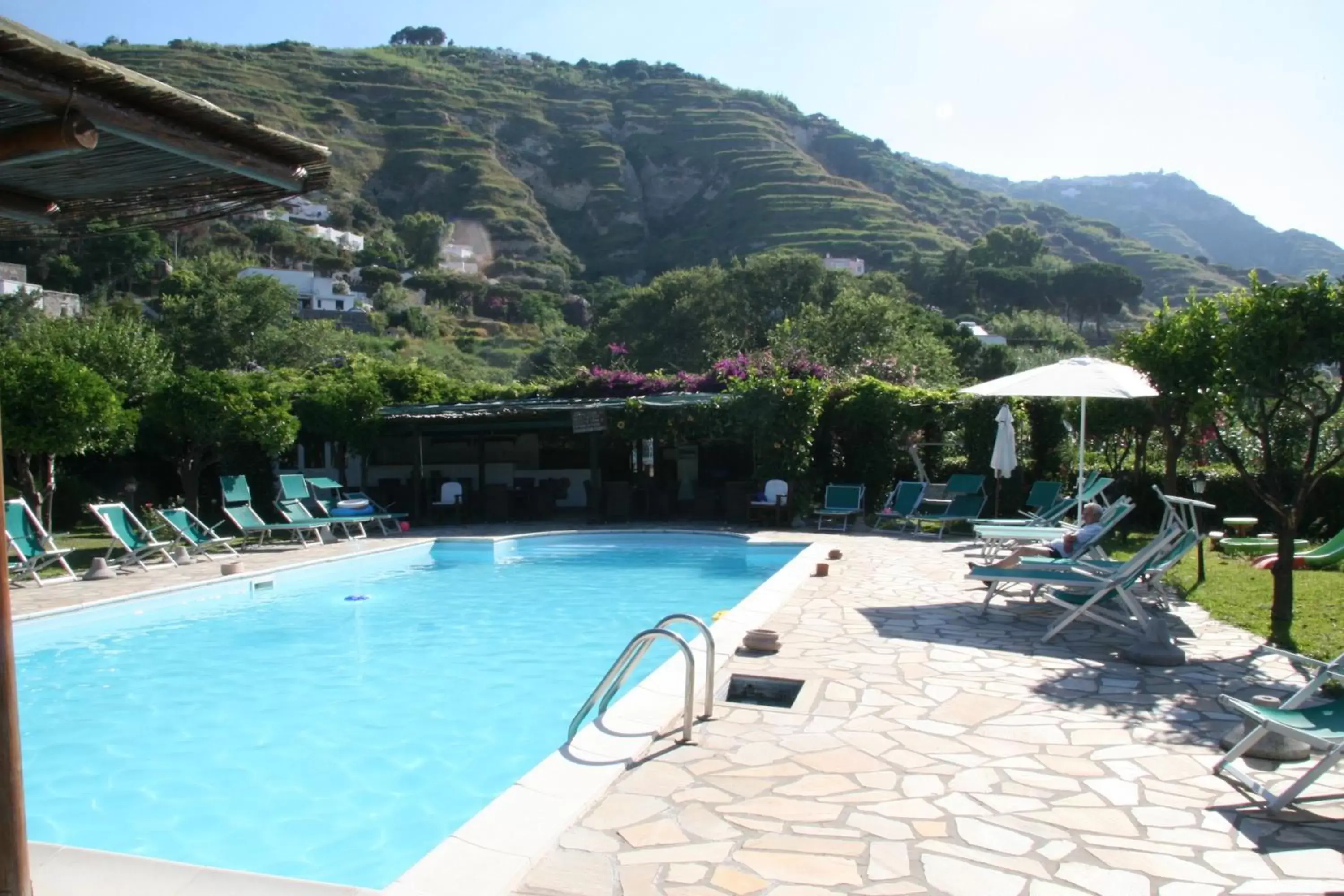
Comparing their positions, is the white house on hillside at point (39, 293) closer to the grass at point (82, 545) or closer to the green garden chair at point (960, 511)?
the grass at point (82, 545)

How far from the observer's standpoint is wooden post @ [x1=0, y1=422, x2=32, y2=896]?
6.91ft

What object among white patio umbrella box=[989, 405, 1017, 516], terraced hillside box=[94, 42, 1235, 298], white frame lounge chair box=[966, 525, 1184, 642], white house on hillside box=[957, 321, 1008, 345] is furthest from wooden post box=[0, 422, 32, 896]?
terraced hillside box=[94, 42, 1235, 298]

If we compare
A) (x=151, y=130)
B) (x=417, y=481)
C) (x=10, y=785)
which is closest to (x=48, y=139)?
(x=151, y=130)

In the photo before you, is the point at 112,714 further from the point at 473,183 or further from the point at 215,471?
the point at 473,183

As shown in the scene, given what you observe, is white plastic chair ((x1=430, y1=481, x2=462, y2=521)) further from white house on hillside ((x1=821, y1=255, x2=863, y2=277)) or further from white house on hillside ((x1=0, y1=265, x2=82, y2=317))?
white house on hillside ((x1=821, y1=255, x2=863, y2=277))

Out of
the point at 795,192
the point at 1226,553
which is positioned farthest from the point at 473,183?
the point at 1226,553

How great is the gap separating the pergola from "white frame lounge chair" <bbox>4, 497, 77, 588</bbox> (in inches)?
325

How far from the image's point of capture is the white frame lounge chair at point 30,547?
9.54 metres

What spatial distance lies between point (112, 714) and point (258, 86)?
10109 cm

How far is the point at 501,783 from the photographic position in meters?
4.97

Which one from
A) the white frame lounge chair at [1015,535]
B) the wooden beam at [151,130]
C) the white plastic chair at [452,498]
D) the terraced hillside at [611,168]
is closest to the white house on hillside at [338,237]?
the terraced hillside at [611,168]

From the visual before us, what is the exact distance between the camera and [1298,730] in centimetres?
326

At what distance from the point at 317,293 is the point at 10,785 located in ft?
237

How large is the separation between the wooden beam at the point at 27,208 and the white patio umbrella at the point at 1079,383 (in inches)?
292
